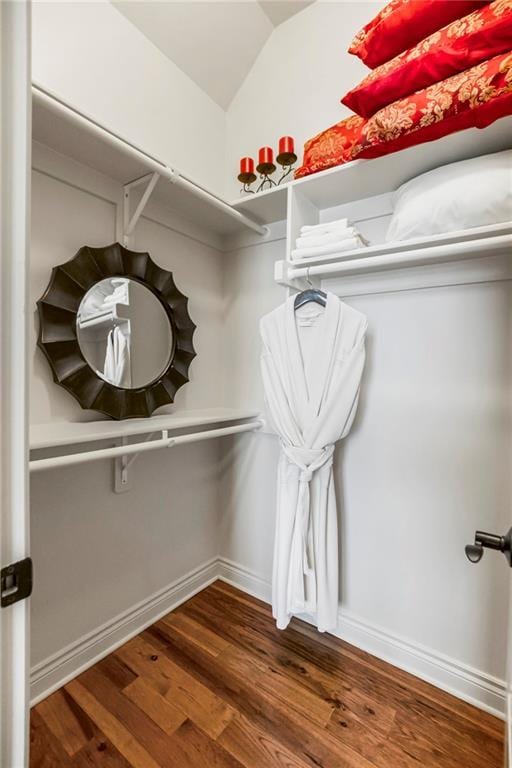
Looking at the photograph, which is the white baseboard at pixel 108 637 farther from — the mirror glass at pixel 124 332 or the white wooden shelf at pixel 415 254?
the white wooden shelf at pixel 415 254

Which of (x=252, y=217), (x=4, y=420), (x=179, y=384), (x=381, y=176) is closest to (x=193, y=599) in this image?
(x=179, y=384)

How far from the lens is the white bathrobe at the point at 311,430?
4.55 ft

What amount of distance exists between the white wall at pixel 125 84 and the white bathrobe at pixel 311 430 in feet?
2.91

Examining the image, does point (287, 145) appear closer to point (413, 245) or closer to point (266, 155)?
point (266, 155)

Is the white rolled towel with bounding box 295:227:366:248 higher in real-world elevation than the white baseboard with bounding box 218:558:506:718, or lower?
higher

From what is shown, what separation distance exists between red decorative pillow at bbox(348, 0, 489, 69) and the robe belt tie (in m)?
1.32

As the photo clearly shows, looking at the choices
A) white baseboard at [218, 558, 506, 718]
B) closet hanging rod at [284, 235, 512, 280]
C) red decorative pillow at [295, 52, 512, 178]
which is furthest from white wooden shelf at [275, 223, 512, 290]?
white baseboard at [218, 558, 506, 718]

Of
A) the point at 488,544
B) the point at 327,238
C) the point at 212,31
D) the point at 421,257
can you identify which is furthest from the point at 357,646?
the point at 212,31

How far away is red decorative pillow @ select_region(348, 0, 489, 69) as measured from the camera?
3.17 ft

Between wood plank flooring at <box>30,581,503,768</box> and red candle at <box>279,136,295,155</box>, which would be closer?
wood plank flooring at <box>30,581,503,768</box>

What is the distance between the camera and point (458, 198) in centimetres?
108

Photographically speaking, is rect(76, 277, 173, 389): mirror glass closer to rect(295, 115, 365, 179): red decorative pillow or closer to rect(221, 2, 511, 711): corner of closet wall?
rect(221, 2, 511, 711): corner of closet wall

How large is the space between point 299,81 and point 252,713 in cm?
261

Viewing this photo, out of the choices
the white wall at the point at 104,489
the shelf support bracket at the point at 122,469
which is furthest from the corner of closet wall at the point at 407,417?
the shelf support bracket at the point at 122,469
